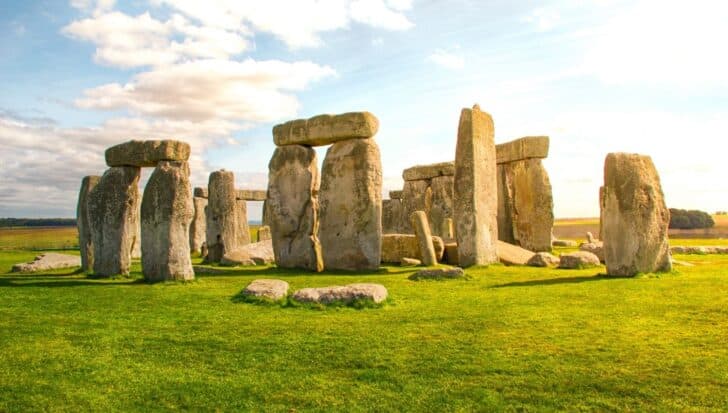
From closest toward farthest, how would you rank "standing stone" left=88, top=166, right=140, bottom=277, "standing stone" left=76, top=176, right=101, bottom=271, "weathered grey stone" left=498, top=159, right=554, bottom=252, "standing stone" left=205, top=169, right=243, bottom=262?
"standing stone" left=88, top=166, right=140, bottom=277, "standing stone" left=76, top=176, right=101, bottom=271, "standing stone" left=205, top=169, right=243, bottom=262, "weathered grey stone" left=498, top=159, right=554, bottom=252

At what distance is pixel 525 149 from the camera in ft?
61.5

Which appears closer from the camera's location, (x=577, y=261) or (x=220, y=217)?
(x=577, y=261)

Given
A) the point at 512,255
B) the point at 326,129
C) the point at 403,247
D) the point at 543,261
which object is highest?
Result: the point at 326,129

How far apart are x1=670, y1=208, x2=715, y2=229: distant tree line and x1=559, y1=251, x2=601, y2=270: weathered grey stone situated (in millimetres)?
19649

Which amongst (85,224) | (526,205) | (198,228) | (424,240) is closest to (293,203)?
(424,240)

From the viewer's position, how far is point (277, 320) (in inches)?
270

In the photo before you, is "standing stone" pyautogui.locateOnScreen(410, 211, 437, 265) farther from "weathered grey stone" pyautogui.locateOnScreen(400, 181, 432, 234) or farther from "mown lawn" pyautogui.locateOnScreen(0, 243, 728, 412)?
"weathered grey stone" pyautogui.locateOnScreen(400, 181, 432, 234)

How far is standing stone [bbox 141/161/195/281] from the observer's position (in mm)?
10078

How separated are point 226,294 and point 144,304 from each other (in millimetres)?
1249

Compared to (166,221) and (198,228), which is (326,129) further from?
(198,228)

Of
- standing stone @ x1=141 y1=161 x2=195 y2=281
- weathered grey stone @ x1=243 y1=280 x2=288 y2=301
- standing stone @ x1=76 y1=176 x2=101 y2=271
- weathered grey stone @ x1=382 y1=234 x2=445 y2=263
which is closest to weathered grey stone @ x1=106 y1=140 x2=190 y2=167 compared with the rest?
standing stone @ x1=141 y1=161 x2=195 y2=281

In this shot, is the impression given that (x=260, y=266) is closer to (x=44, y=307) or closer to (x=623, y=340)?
(x=44, y=307)

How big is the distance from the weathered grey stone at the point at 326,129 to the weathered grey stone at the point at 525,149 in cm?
719

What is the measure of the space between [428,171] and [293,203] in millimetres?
10283
